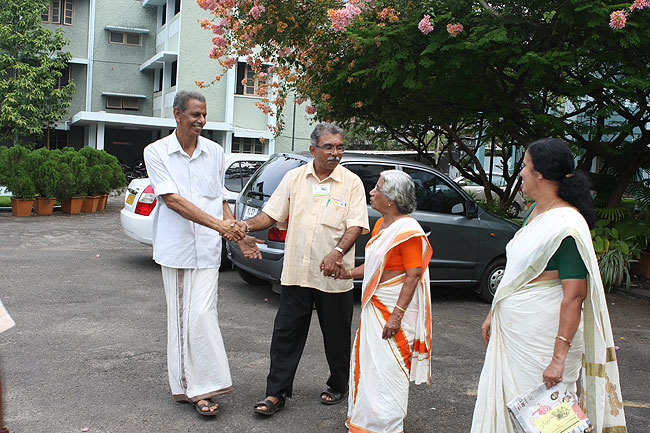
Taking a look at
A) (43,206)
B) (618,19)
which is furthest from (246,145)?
(618,19)

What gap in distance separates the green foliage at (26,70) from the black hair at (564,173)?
A: 26.6 m

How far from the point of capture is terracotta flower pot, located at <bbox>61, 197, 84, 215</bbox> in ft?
52.7

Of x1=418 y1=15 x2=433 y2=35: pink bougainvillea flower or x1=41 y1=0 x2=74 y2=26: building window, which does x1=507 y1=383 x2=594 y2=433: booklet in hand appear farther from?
x1=41 y1=0 x2=74 y2=26: building window

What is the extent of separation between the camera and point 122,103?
1256 inches

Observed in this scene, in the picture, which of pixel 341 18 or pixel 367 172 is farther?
pixel 341 18

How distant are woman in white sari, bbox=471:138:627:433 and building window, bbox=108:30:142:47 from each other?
31.1 metres

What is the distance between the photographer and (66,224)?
14156 mm

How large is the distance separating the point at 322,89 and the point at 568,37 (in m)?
3.94

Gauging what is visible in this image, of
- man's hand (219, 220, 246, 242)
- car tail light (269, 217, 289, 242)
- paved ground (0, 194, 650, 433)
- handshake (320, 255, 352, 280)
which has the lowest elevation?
paved ground (0, 194, 650, 433)

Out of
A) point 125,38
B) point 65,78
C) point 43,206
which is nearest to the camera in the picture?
point 43,206

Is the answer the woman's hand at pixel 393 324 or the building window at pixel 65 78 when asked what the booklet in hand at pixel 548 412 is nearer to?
the woman's hand at pixel 393 324

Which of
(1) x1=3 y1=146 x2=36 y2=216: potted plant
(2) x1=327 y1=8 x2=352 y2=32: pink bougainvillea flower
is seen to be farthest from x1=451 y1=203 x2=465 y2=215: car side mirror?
(1) x1=3 y1=146 x2=36 y2=216: potted plant

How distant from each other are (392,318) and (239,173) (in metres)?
7.32

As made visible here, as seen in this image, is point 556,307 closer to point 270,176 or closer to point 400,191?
point 400,191
